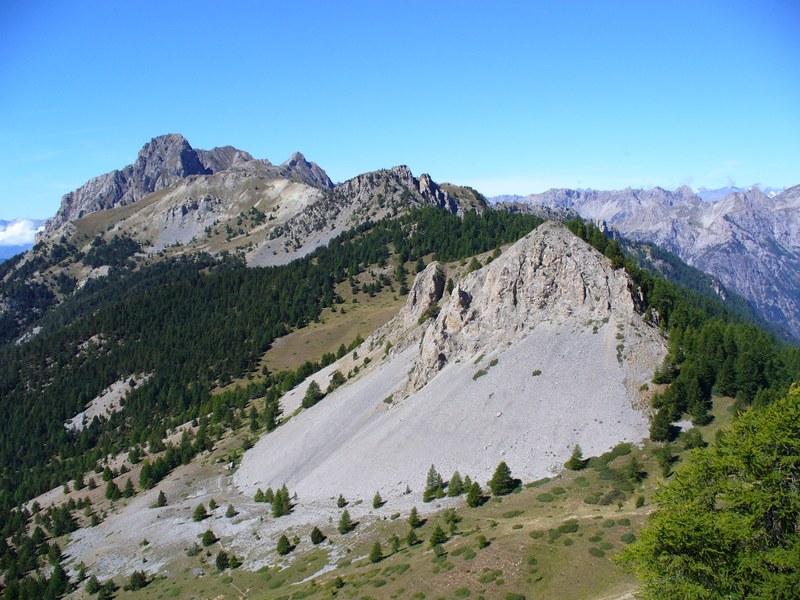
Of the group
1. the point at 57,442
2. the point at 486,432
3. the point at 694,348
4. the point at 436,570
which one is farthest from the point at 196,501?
the point at 57,442

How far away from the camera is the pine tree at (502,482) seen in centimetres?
6094

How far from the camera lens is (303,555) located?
60.5 meters

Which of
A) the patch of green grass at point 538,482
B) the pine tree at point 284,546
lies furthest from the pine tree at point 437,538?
the pine tree at point 284,546

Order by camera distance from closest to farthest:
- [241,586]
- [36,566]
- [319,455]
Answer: [241,586] → [36,566] → [319,455]

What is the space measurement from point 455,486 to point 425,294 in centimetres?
6343

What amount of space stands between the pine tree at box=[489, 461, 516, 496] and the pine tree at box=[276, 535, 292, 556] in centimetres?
2222

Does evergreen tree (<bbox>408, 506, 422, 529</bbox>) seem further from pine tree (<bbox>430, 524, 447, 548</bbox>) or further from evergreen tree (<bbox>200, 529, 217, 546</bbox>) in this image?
evergreen tree (<bbox>200, 529, 217, 546</bbox>)

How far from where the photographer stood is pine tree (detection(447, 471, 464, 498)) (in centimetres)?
6375

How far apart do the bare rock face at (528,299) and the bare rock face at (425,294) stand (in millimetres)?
21785

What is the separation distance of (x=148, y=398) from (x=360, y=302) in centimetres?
6897

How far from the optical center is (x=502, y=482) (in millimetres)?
61156

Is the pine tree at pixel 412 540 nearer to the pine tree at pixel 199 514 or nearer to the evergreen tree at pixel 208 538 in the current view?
the evergreen tree at pixel 208 538

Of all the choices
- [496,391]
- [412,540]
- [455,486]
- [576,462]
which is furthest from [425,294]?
[412,540]

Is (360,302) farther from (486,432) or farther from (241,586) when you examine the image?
(241,586)
